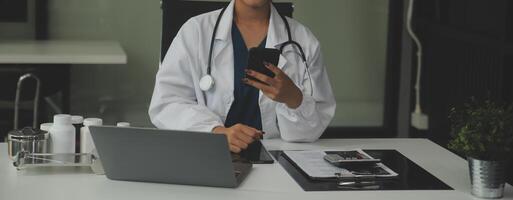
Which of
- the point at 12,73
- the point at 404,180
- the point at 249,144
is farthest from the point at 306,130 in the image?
the point at 12,73

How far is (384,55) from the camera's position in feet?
16.0

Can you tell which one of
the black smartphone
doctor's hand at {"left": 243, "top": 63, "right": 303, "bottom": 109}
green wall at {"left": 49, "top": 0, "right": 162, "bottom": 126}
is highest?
the black smartphone

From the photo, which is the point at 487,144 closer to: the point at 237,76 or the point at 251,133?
the point at 251,133

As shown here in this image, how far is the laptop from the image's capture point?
1.97 metres

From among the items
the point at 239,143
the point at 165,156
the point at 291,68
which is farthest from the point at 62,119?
the point at 291,68

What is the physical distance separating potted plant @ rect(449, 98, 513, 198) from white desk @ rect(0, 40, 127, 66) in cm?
211

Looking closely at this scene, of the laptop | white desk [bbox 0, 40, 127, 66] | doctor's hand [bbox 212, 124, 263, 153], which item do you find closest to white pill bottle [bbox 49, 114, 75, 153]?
the laptop

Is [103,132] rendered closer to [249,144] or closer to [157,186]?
[157,186]

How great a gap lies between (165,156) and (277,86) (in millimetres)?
498

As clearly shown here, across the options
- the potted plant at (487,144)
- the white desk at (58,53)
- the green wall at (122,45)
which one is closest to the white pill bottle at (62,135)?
the potted plant at (487,144)

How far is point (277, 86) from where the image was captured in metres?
2.41

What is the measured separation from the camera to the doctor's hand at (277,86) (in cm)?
237

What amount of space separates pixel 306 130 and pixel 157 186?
62cm

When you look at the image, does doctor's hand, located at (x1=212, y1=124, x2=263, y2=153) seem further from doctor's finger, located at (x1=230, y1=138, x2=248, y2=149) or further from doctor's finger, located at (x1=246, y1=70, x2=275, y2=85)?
doctor's finger, located at (x1=246, y1=70, x2=275, y2=85)
